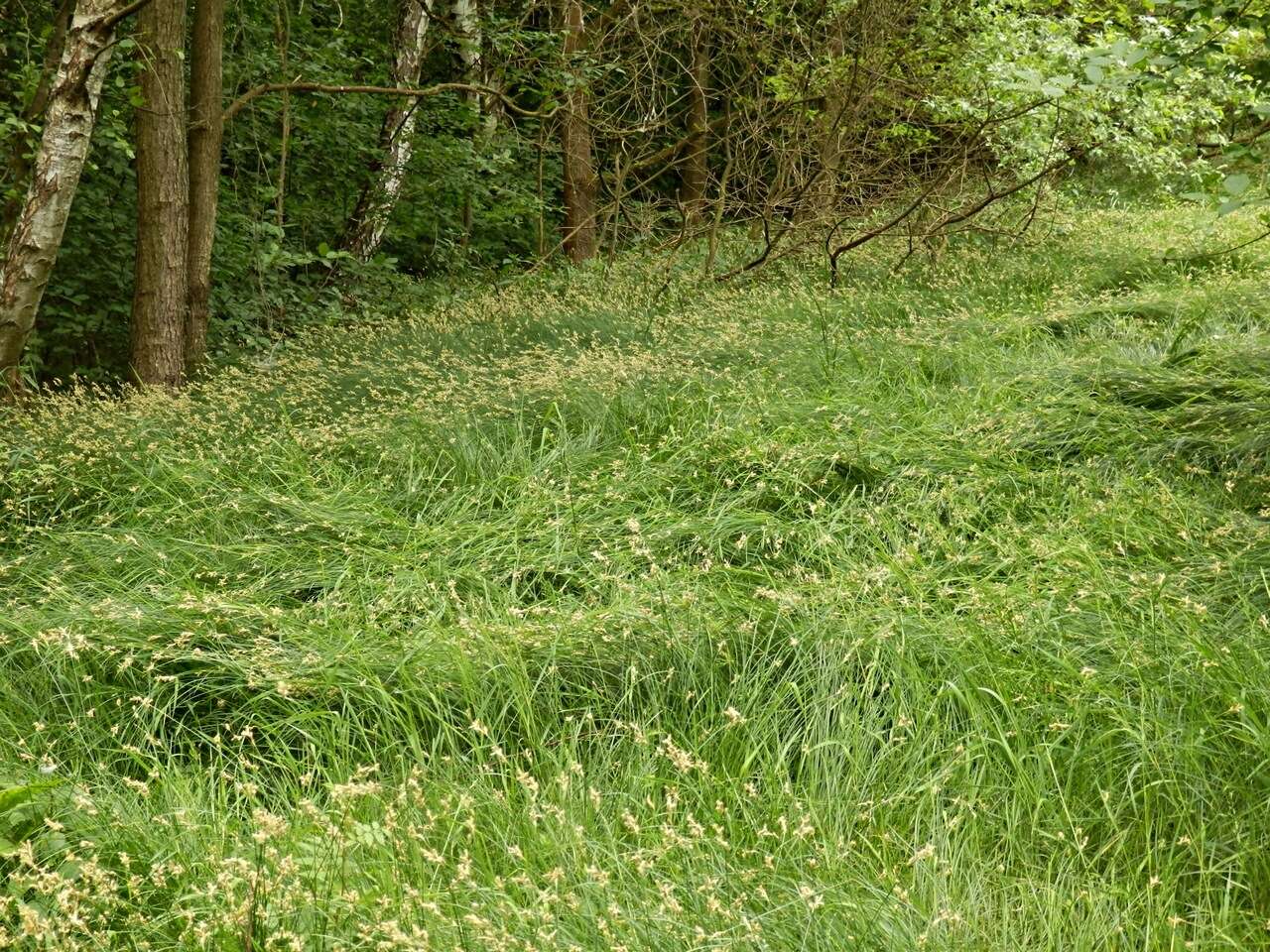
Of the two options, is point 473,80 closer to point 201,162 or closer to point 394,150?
point 394,150

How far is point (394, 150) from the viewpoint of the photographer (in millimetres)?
11906

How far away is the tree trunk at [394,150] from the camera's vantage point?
11734mm

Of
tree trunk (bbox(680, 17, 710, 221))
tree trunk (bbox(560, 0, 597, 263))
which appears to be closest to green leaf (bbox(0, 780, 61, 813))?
tree trunk (bbox(680, 17, 710, 221))

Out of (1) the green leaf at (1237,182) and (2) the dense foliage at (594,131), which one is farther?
(2) the dense foliage at (594,131)

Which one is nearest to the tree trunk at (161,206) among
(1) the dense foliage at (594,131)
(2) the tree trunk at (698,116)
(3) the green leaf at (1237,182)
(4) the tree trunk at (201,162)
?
(4) the tree trunk at (201,162)

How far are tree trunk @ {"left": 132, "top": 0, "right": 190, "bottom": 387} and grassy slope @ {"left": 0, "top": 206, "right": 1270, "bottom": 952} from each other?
5.66 ft

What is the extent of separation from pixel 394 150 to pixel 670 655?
32.1 ft

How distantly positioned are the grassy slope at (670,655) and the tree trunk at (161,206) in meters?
1.73

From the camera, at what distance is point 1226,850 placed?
251 centimetres

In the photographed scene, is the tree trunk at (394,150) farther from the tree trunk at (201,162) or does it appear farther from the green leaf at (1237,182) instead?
the green leaf at (1237,182)

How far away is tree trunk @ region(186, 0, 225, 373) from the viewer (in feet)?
29.1

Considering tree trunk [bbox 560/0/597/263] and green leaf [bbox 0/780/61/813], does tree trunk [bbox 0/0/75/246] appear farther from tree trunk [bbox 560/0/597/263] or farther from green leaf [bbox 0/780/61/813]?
green leaf [bbox 0/780/61/813]

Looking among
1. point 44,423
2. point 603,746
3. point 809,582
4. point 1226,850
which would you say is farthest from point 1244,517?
point 44,423

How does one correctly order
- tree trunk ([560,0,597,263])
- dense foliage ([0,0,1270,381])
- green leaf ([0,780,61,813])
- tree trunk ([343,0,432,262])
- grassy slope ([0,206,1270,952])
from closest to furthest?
grassy slope ([0,206,1270,952]), green leaf ([0,780,61,813]), dense foliage ([0,0,1270,381]), tree trunk ([343,0,432,262]), tree trunk ([560,0,597,263])
